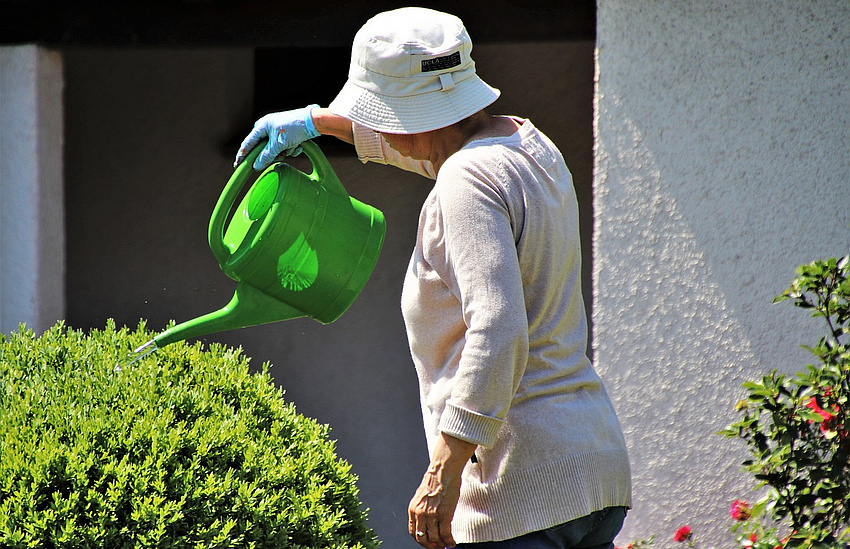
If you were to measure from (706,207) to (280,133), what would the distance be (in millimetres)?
1476

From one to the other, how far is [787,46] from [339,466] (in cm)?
186

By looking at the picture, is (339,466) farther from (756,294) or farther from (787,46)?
(787,46)

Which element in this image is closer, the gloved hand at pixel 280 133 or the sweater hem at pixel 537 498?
the sweater hem at pixel 537 498

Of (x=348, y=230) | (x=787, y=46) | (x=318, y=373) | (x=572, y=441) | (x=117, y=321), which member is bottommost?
(x=318, y=373)

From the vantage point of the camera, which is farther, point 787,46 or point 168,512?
point 787,46

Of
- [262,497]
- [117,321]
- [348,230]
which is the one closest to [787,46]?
[348,230]

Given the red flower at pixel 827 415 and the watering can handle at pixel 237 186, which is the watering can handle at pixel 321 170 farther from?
the red flower at pixel 827 415

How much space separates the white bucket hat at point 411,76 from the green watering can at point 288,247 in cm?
48

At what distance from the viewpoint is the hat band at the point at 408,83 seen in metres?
1.52

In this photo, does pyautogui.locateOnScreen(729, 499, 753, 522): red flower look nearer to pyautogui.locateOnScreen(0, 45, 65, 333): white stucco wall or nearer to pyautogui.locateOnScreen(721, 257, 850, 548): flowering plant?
pyautogui.locateOnScreen(721, 257, 850, 548): flowering plant

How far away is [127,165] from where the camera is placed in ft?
13.9

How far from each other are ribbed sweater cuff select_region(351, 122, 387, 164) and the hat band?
0.46 meters

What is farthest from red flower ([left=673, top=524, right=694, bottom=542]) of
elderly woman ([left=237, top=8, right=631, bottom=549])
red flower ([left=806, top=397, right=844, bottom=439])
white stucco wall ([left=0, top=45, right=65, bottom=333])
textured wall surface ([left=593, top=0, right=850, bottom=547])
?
white stucco wall ([left=0, top=45, right=65, bottom=333])

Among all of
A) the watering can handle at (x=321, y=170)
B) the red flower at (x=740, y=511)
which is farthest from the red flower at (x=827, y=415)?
the watering can handle at (x=321, y=170)
